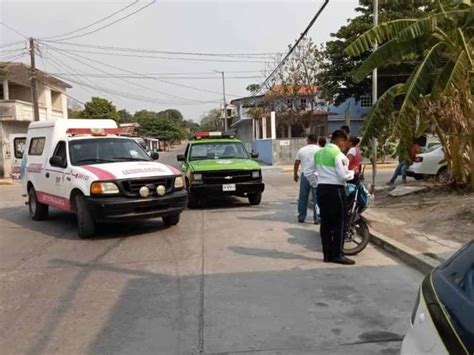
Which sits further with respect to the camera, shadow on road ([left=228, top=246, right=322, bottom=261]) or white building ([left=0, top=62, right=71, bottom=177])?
white building ([left=0, top=62, right=71, bottom=177])

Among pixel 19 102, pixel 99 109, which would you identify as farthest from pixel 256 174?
pixel 99 109

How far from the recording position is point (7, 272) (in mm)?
7422

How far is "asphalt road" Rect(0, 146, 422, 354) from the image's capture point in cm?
466

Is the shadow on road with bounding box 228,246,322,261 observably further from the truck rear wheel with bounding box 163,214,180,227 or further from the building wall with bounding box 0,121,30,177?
the building wall with bounding box 0,121,30,177

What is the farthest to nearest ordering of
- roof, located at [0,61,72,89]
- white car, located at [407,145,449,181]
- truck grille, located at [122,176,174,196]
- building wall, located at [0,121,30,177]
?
roof, located at [0,61,72,89] → building wall, located at [0,121,30,177] → white car, located at [407,145,449,181] → truck grille, located at [122,176,174,196]

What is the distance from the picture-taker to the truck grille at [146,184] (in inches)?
361

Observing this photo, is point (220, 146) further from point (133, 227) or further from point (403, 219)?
point (403, 219)

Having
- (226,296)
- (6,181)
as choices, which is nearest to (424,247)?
(226,296)

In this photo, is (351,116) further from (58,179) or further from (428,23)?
(58,179)

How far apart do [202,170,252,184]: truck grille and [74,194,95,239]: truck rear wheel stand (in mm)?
3723

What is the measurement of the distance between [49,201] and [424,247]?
749 centimetres

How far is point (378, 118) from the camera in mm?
10625

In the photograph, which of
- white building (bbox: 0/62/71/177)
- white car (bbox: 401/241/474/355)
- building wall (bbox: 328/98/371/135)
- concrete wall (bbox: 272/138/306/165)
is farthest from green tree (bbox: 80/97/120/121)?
white car (bbox: 401/241/474/355)

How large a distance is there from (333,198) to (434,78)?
174 inches
